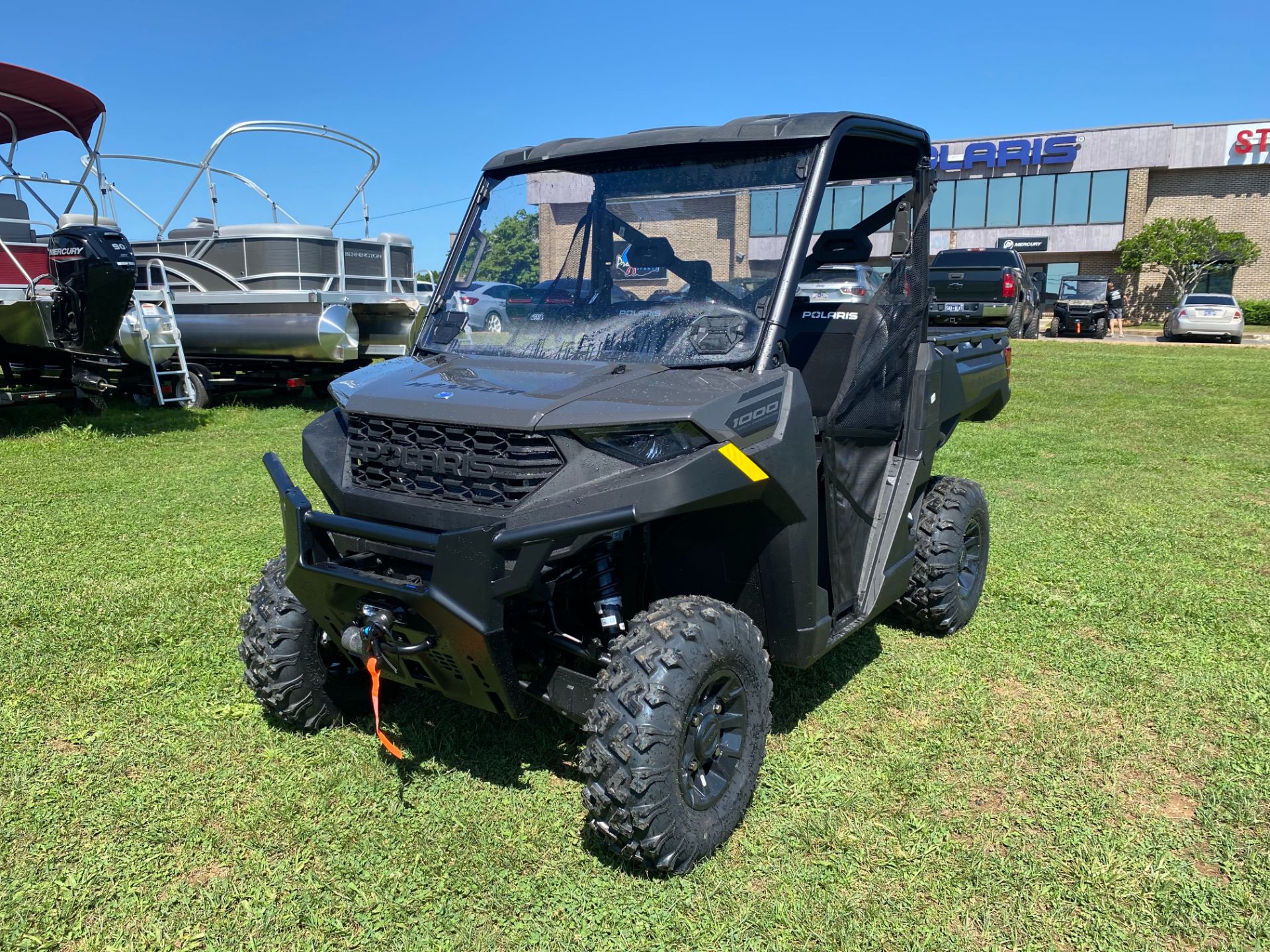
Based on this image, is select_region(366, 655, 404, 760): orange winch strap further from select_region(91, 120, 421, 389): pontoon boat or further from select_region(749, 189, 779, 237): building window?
select_region(91, 120, 421, 389): pontoon boat

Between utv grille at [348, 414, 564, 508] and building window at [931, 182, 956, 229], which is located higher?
building window at [931, 182, 956, 229]

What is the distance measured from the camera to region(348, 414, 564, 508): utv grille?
2.73 metres

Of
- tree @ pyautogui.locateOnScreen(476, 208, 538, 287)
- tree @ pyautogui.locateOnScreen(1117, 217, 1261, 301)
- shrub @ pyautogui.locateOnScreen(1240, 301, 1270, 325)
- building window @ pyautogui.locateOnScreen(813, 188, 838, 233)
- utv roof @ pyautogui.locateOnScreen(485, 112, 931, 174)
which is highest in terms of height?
tree @ pyautogui.locateOnScreen(1117, 217, 1261, 301)

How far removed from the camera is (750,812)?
125 inches

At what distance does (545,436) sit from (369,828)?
1.41 metres

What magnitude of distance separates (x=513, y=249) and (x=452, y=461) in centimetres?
123

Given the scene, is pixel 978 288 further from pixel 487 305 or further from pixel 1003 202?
pixel 1003 202

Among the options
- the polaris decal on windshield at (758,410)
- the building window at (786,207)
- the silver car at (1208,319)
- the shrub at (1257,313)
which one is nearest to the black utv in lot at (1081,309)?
the silver car at (1208,319)

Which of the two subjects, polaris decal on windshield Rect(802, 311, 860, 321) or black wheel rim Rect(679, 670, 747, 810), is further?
polaris decal on windshield Rect(802, 311, 860, 321)

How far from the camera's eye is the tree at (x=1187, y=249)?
37.0 meters

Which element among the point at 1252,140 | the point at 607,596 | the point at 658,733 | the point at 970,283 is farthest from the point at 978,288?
the point at 1252,140

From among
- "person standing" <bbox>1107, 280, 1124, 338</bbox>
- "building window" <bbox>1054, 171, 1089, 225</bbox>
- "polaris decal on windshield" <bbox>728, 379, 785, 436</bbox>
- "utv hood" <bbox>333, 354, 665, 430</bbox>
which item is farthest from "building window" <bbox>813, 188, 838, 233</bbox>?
"building window" <bbox>1054, 171, 1089, 225</bbox>

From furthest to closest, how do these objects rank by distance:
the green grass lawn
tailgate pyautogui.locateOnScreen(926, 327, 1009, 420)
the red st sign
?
the red st sign, tailgate pyautogui.locateOnScreen(926, 327, 1009, 420), the green grass lawn

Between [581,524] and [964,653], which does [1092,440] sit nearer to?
[964,653]
